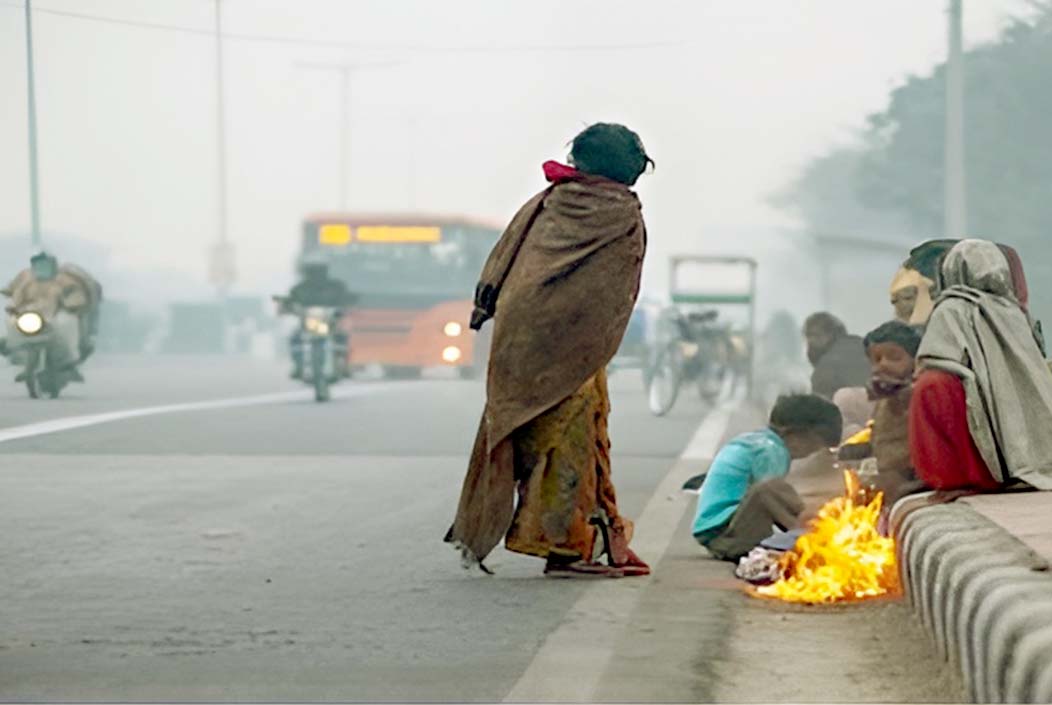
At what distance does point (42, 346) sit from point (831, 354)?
1469 centimetres

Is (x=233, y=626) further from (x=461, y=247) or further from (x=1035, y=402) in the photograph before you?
(x=461, y=247)

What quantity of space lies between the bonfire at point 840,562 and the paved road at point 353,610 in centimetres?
17

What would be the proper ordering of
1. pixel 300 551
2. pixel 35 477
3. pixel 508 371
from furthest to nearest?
pixel 35 477
pixel 300 551
pixel 508 371

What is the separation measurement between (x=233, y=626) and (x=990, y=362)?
273 cm

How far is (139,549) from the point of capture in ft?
36.9

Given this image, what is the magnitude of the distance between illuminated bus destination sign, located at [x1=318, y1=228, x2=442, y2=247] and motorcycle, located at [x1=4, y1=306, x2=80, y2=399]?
1228 cm

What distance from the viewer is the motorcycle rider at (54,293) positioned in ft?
92.6

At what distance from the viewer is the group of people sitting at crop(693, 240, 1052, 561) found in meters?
8.83

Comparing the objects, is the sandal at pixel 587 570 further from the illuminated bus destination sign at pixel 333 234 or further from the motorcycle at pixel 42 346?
the illuminated bus destination sign at pixel 333 234

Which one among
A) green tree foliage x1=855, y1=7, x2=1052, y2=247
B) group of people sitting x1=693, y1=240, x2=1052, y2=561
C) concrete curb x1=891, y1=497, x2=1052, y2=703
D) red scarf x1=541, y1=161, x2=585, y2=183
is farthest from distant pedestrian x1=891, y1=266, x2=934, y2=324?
green tree foliage x1=855, y1=7, x2=1052, y2=247

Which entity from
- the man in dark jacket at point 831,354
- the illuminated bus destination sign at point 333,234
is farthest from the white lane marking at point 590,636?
the illuminated bus destination sign at point 333,234

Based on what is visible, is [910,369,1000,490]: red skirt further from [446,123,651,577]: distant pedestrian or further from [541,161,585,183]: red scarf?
[541,161,585,183]: red scarf

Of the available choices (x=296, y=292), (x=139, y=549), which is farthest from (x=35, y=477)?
(x=296, y=292)

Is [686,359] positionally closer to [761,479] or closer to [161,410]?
[161,410]
